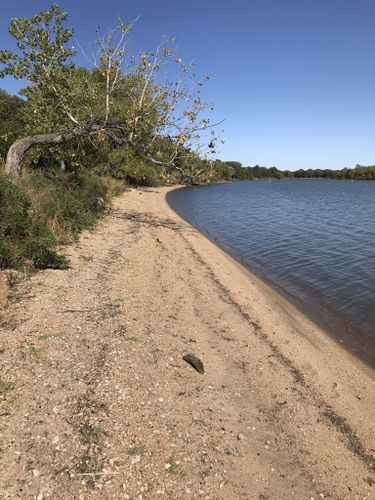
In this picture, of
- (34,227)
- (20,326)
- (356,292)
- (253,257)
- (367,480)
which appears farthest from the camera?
(253,257)

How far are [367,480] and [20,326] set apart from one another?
6529 millimetres

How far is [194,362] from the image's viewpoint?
7.37m

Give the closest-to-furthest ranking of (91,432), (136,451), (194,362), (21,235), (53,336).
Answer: (136,451) → (91,432) → (194,362) → (53,336) → (21,235)

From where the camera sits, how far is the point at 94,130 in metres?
18.5

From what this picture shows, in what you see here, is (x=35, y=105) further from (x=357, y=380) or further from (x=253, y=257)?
(x=357, y=380)

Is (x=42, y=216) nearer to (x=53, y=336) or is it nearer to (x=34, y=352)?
(x=53, y=336)

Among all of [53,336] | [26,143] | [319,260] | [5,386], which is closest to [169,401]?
[5,386]

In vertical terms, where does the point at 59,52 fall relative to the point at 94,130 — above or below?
above

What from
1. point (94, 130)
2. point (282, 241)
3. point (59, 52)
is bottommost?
point (282, 241)

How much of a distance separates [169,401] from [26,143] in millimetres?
14837

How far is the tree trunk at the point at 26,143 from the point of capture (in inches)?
644

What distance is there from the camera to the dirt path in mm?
4730

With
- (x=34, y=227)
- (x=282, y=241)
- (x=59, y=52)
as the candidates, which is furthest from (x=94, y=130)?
(x=282, y=241)

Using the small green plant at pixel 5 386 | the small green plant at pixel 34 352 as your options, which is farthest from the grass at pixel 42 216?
the small green plant at pixel 5 386
